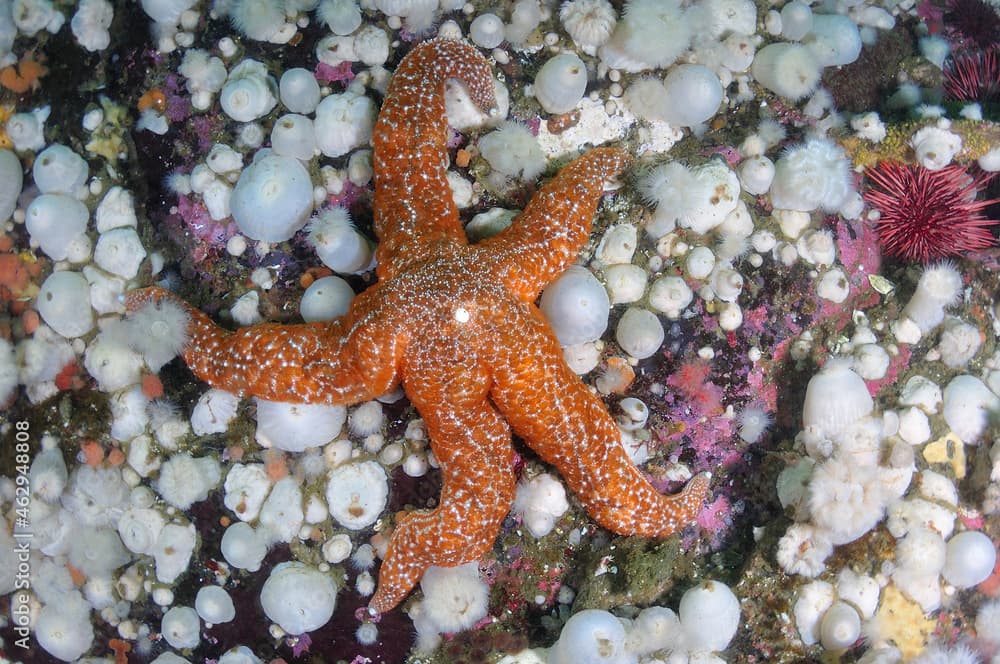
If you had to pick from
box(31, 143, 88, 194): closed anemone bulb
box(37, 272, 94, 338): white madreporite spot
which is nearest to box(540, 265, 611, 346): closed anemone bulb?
box(37, 272, 94, 338): white madreporite spot

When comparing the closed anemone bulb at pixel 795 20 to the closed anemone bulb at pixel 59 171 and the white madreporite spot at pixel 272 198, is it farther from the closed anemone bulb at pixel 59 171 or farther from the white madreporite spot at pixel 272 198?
the closed anemone bulb at pixel 59 171

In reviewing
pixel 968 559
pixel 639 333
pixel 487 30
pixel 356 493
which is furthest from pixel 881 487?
pixel 487 30

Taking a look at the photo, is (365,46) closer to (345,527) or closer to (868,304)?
(345,527)

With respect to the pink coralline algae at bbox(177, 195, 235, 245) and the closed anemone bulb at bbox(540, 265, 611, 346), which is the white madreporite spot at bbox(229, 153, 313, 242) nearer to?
the pink coralline algae at bbox(177, 195, 235, 245)

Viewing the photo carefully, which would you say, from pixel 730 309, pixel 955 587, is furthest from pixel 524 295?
pixel 955 587

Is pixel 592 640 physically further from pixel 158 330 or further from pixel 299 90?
pixel 299 90
